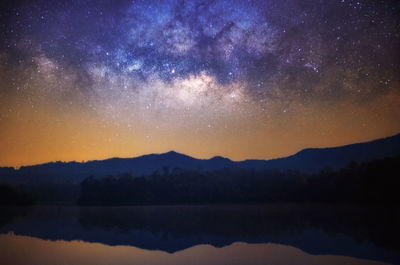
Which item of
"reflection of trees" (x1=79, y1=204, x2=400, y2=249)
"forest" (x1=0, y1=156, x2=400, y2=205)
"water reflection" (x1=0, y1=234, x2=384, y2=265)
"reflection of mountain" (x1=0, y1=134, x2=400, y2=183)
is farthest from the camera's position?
"reflection of mountain" (x1=0, y1=134, x2=400, y2=183)

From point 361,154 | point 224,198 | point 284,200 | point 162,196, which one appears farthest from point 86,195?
point 361,154

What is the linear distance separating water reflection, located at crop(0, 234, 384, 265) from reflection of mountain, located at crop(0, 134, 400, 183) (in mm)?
123678

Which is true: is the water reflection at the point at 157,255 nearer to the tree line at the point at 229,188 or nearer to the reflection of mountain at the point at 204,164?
the tree line at the point at 229,188

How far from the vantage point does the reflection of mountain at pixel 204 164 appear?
13888 centimetres

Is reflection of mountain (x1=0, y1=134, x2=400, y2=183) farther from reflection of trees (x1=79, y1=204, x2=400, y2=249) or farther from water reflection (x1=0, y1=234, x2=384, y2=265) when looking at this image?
water reflection (x1=0, y1=234, x2=384, y2=265)

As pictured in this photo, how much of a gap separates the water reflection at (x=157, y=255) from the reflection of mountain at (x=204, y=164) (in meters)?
124

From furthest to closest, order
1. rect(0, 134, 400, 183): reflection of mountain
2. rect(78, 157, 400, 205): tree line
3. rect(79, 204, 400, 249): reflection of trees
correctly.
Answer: rect(0, 134, 400, 183): reflection of mountain, rect(78, 157, 400, 205): tree line, rect(79, 204, 400, 249): reflection of trees

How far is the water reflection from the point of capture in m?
9.43

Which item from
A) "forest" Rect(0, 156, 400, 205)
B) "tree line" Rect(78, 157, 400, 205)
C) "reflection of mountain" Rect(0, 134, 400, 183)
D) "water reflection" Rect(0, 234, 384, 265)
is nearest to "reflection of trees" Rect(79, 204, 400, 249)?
"water reflection" Rect(0, 234, 384, 265)

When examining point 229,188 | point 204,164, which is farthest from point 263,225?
point 204,164

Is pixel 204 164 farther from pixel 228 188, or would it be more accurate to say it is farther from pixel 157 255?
pixel 157 255

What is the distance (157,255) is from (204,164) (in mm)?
177098

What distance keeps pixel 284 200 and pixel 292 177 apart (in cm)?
695

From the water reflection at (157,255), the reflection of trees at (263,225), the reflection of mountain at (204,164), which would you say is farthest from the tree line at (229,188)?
the reflection of mountain at (204,164)
